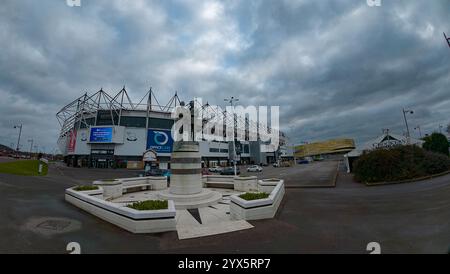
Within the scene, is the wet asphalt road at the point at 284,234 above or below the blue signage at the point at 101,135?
below

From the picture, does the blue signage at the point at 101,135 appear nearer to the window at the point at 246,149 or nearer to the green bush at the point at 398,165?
the window at the point at 246,149

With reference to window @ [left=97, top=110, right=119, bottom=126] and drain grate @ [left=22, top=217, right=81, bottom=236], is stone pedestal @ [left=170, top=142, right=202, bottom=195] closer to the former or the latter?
drain grate @ [left=22, top=217, right=81, bottom=236]

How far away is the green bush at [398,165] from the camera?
17250 millimetres

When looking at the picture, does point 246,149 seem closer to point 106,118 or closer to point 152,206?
point 106,118

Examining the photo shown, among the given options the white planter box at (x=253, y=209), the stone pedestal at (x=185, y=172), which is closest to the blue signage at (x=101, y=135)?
the stone pedestal at (x=185, y=172)

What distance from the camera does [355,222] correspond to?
7.00 metres

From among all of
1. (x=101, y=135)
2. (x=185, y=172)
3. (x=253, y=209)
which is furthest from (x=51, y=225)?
(x=101, y=135)

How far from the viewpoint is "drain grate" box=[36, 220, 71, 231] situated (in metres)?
6.45

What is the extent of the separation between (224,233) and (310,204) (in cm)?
582

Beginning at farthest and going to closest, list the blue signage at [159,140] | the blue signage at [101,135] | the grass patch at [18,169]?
the blue signage at [159,140] < the blue signage at [101,135] < the grass patch at [18,169]

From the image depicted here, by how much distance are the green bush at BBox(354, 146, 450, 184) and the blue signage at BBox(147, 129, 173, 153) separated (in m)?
44.8

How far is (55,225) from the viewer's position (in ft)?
22.1

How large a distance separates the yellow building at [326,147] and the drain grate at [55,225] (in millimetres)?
107604

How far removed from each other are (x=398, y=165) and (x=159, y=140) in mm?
48722
